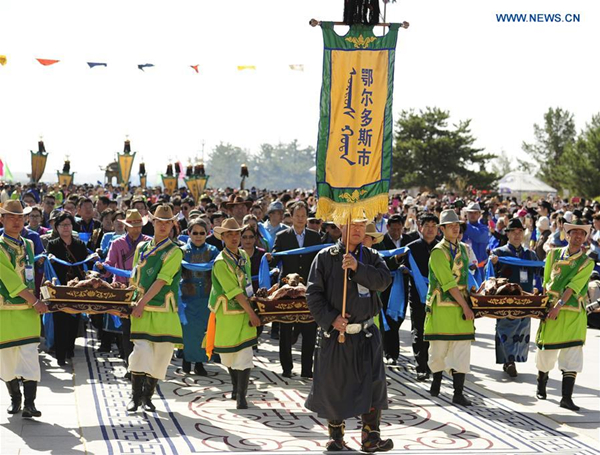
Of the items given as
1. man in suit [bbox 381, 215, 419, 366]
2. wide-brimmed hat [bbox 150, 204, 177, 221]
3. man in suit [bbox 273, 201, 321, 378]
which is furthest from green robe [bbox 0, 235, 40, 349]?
man in suit [bbox 381, 215, 419, 366]

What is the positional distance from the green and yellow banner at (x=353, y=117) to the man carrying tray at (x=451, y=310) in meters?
1.76

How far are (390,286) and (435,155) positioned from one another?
163 feet

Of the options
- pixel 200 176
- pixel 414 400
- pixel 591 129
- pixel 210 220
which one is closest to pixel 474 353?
pixel 414 400

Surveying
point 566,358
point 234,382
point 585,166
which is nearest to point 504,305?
point 566,358

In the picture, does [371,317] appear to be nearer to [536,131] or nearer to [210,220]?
[210,220]

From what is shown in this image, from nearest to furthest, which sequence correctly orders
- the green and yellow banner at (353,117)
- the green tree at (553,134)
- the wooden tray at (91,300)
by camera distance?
1. the green and yellow banner at (353,117)
2. the wooden tray at (91,300)
3. the green tree at (553,134)

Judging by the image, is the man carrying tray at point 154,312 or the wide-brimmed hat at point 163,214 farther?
the wide-brimmed hat at point 163,214

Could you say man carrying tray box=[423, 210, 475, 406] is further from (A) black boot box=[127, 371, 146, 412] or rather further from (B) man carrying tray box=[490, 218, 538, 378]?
(A) black boot box=[127, 371, 146, 412]

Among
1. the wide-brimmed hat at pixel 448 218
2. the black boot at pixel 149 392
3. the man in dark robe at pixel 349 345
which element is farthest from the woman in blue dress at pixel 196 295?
the man in dark robe at pixel 349 345

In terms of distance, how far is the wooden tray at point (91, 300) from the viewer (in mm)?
8023

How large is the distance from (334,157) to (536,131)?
75451mm

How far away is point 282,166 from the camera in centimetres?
17188

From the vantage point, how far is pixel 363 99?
7.19 meters

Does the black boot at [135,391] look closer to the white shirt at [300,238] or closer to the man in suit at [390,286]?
the white shirt at [300,238]
